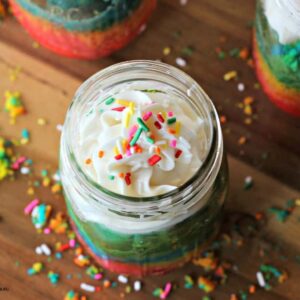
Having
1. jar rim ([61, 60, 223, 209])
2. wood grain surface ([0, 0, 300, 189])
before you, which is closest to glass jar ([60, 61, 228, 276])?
jar rim ([61, 60, 223, 209])

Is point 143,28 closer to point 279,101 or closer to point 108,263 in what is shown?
point 279,101

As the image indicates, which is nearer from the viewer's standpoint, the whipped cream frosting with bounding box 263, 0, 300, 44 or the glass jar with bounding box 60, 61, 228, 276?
the glass jar with bounding box 60, 61, 228, 276

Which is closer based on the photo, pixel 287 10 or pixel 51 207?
pixel 287 10

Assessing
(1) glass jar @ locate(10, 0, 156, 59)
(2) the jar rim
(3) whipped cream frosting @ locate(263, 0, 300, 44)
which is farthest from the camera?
(1) glass jar @ locate(10, 0, 156, 59)

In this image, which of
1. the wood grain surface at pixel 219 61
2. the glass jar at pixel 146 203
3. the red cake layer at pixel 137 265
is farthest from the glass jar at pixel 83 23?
the red cake layer at pixel 137 265

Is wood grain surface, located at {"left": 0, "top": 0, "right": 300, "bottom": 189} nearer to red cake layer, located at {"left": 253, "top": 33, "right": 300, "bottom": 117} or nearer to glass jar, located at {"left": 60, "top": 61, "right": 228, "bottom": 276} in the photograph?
red cake layer, located at {"left": 253, "top": 33, "right": 300, "bottom": 117}

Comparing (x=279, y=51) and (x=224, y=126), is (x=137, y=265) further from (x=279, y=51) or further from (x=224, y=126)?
(x=279, y=51)

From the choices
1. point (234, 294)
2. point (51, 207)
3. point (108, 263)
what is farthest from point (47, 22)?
point (234, 294)
